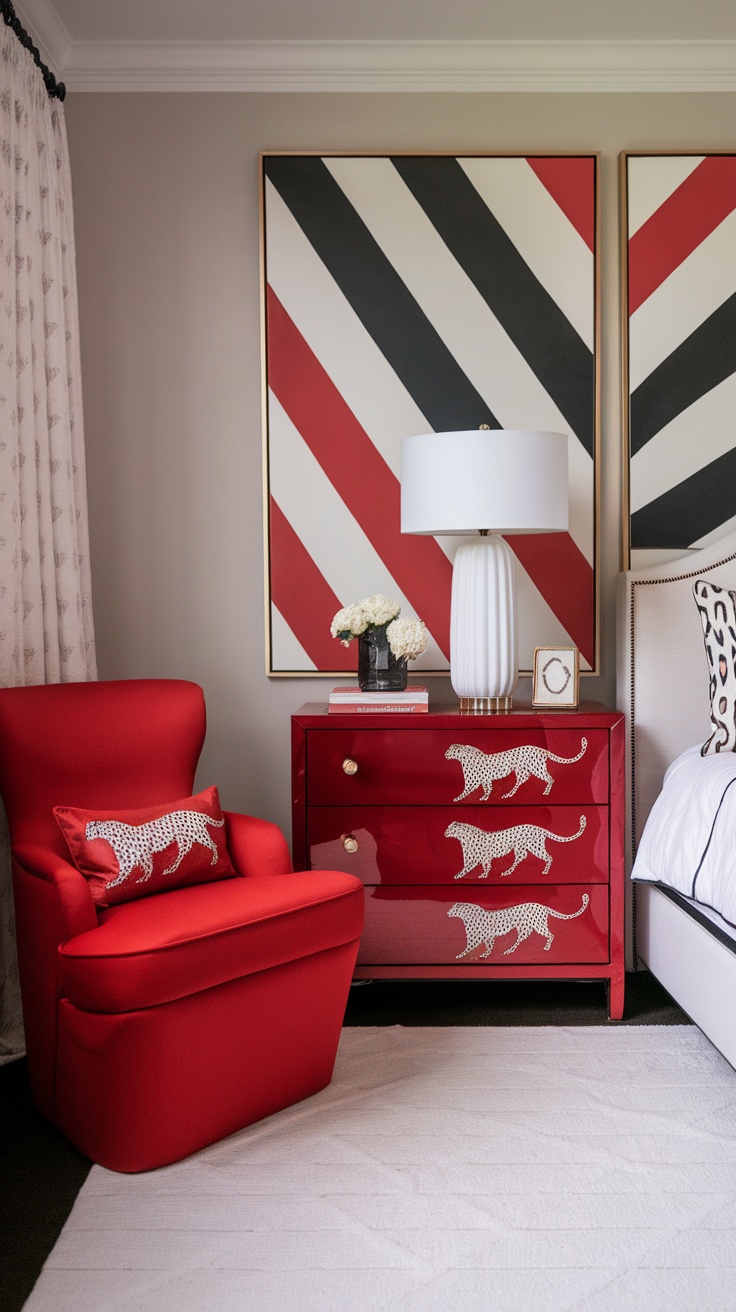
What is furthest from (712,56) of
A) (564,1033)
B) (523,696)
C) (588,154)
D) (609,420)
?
(564,1033)

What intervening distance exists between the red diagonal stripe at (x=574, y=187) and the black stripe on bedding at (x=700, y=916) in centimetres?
192

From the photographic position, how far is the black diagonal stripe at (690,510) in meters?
2.95

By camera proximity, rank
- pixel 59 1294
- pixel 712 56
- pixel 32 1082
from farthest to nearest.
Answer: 1. pixel 712 56
2. pixel 32 1082
3. pixel 59 1294

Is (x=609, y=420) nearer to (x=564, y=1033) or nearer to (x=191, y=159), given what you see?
(x=191, y=159)

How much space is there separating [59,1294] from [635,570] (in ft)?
7.51

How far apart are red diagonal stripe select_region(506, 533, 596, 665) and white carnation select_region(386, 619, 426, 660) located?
533mm

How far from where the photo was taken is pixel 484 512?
2.45m

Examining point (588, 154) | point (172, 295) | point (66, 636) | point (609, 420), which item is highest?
point (588, 154)

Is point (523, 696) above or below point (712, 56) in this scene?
below

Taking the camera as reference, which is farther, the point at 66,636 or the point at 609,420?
the point at 609,420

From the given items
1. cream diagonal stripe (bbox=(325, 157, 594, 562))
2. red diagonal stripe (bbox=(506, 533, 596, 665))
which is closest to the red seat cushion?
red diagonal stripe (bbox=(506, 533, 596, 665))

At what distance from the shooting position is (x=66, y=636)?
8.73ft

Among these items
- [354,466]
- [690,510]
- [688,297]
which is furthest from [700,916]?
[688,297]

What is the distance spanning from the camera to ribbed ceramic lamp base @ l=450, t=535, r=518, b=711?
2594 millimetres
